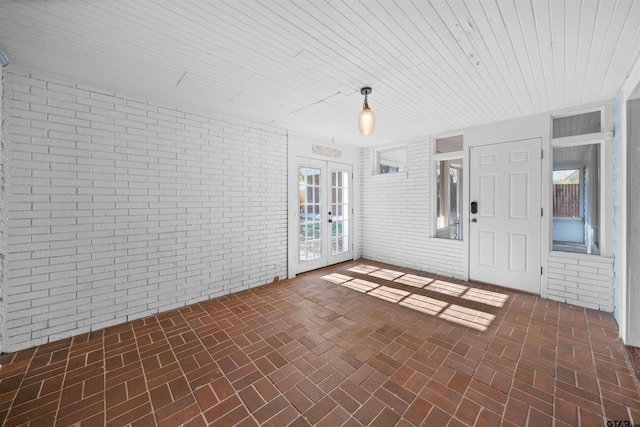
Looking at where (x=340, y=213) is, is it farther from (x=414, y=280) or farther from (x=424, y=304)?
(x=424, y=304)

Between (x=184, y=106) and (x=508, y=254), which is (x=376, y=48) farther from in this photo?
(x=508, y=254)

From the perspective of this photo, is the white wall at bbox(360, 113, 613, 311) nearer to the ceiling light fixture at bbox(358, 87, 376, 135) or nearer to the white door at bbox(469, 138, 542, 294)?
the white door at bbox(469, 138, 542, 294)

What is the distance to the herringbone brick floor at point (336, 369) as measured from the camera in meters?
1.78

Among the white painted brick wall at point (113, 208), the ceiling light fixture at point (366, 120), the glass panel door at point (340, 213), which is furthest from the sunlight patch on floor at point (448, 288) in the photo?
the white painted brick wall at point (113, 208)

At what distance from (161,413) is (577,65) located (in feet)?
15.3

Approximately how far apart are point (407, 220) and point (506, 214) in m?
1.74

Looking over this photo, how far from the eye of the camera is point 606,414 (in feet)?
5.74

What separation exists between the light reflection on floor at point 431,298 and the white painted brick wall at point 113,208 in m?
1.93

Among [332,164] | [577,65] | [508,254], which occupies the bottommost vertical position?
[508,254]

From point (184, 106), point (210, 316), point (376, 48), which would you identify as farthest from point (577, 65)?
point (210, 316)

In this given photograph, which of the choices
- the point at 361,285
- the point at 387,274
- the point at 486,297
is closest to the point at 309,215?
the point at 361,285

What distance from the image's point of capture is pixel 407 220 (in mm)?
5414

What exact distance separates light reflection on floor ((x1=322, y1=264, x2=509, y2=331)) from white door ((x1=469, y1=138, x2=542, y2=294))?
439mm

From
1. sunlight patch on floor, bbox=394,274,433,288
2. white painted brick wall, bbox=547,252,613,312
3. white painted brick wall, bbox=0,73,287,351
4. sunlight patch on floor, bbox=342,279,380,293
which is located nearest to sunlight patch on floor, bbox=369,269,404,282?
sunlight patch on floor, bbox=394,274,433,288
